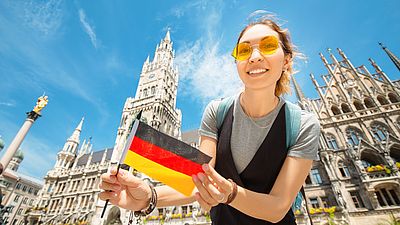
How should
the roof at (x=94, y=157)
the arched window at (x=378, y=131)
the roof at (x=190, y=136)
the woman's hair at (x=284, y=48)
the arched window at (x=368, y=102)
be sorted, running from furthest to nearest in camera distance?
the roof at (x=94, y=157) → the roof at (x=190, y=136) → the arched window at (x=368, y=102) → the arched window at (x=378, y=131) → the woman's hair at (x=284, y=48)

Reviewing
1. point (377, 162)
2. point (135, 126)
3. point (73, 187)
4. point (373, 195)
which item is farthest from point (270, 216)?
point (73, 187)

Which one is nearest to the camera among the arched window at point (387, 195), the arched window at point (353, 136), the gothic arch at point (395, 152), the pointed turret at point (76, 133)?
the arched window at point (387, 195)

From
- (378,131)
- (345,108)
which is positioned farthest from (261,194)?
(345,108)

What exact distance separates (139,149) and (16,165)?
83341 millimetres

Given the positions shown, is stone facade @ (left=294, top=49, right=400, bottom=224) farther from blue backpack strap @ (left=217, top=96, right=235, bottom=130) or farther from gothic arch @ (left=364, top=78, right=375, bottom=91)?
blue backpack strap @ (left=217, top=96, right=235, bottom=130)

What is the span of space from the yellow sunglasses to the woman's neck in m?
0.32

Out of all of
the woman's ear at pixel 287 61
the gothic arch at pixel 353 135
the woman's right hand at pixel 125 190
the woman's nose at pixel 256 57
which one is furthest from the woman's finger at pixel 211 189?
Result: the gothic arch at pixel 353 135

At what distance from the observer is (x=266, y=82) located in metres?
1.60

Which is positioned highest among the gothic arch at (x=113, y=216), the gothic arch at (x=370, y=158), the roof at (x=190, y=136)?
the roof at (x=190, y=136)

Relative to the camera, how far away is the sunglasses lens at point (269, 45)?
5.44 feet

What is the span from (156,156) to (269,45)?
1.34 metres

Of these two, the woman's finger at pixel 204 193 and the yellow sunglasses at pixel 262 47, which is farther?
the yellow sunglasses at pixel 262 47

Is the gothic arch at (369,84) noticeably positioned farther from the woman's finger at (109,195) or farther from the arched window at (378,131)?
the woman's finger at (109,195)

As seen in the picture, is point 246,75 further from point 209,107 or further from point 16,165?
point 16,165
